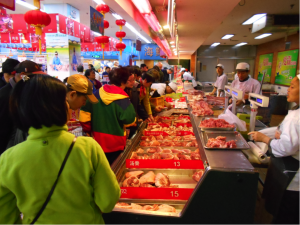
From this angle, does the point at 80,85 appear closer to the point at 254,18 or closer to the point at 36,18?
the point at 36,18

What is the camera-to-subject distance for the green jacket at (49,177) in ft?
3.42

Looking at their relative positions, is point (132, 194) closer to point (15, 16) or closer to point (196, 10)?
point (196, 10)

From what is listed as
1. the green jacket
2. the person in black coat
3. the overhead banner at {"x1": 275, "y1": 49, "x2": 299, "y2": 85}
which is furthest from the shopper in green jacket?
the overhead banner at {"x1": 275, "y1": 49, "x2": 299, "y2": 85}

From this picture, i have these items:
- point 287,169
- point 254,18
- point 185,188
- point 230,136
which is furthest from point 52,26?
point 287,169

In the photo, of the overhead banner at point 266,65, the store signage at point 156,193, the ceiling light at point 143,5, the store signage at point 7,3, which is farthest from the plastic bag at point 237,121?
the overhead banner at point 266,65

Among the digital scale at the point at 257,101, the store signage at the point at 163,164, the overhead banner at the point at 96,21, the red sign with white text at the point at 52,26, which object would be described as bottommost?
the store signage at the point at 163,164

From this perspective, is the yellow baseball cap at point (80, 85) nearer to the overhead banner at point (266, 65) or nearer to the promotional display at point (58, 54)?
the promotional display at point (58, 54)

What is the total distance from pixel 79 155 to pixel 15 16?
8.92 meters

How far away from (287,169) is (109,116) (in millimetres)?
1990

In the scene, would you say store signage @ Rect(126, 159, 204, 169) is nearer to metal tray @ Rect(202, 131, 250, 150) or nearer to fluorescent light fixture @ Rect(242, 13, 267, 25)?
metal tray @ Rect(202, 131, 250, 150)

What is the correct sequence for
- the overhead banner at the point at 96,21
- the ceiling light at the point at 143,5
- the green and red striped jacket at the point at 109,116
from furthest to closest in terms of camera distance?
1. the overhead banner at the point at 96,21
2. the ceiling light at the point at 143,5
3. the green and red striped jacket at the point at 109,116

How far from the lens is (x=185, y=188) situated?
1897 millimetres

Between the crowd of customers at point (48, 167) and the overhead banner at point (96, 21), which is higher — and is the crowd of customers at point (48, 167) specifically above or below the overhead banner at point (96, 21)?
below

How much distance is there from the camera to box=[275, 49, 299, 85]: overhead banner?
1037 centimetres
